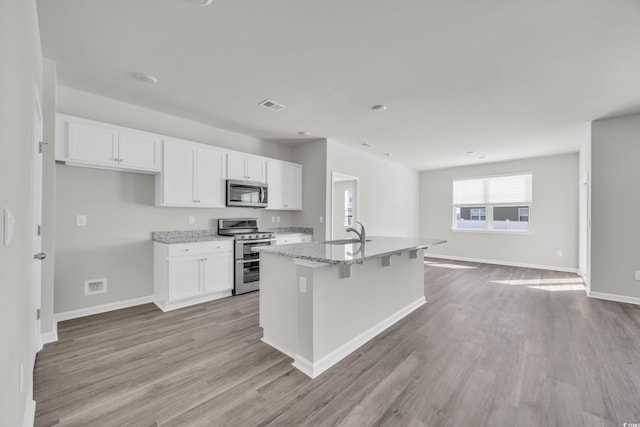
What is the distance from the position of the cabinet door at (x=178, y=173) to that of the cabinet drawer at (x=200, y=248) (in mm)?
596

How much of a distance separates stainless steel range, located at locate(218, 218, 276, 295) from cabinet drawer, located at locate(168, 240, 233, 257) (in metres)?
0.18

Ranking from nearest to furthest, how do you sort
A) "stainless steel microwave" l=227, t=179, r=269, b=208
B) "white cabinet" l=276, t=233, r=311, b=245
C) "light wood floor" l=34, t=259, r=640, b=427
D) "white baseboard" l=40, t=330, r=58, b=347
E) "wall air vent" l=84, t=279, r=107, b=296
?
1. "light wood floor" l=34, t=259, r=640, b=427
2. "white baseboard" l=40, t=330, r=58, b=347
3. "wall air vent" l=84, t=279, r=107, b=296
4. "stainless steel microwave" l=227, t=179, r=269, b=208
5. "white cabinet" l=276, t=233, r=311, b=245

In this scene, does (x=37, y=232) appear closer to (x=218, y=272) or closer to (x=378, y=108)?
(x=218, y=272)

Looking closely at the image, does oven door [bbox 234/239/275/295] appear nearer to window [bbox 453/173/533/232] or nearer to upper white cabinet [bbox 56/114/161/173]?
upper white cabinet [bbox 56/114/161/173]

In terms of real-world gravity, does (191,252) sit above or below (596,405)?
above

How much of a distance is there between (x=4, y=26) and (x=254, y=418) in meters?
2.15

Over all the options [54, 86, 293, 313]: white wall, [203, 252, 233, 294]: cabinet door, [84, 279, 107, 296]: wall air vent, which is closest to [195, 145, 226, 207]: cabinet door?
[54, 86, 293, 313]: white wall

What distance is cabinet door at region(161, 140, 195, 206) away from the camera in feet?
12.1

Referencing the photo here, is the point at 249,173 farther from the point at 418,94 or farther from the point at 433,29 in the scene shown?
the point at 433,29

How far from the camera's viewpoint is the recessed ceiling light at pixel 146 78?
285 cm

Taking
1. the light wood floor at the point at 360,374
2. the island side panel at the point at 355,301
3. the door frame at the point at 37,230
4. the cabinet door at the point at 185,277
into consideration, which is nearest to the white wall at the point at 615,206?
the light wood floor at the point at 360,374

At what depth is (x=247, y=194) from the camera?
4.56 m

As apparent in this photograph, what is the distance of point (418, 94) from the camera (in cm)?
323

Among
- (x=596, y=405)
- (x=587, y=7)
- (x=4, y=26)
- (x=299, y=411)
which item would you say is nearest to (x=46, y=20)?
(x=4, y=26)
